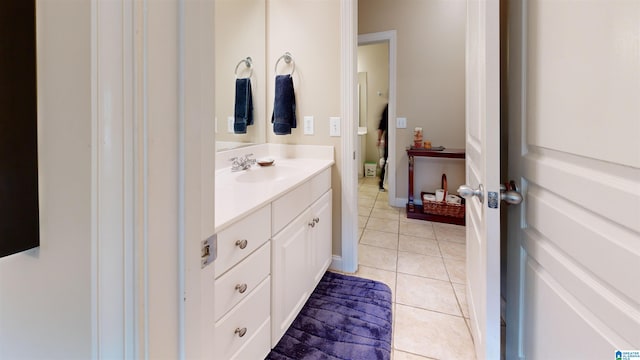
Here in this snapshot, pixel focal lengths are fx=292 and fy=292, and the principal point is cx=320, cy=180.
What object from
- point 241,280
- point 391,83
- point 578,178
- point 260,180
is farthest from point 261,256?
point 391,83

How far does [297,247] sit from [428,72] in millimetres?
2995

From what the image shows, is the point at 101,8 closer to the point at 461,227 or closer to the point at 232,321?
the point at 232,321

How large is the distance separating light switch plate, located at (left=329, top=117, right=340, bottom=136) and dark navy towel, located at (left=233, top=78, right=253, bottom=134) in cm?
57

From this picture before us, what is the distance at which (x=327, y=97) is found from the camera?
203 centimetres

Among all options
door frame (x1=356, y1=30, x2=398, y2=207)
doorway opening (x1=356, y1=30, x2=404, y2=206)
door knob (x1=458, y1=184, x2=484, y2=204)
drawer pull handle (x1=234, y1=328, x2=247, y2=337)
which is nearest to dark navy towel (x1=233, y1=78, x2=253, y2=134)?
drawer pull handle (x1=234, y1=328, x2=247, y2=337)

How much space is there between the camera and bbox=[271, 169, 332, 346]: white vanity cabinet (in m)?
1.26

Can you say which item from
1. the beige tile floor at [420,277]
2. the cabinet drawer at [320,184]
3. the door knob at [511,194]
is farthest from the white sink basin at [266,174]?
the door knob at [511,194]

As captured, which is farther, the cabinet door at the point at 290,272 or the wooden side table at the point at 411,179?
the wooden side table at the point at 411,179

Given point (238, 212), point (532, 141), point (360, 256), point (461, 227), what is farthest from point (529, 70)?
point (461, 227)

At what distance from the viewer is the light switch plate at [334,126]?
2014 millimetres

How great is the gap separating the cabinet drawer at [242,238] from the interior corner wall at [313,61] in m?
1.00

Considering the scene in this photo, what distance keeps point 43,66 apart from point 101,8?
0.14 m

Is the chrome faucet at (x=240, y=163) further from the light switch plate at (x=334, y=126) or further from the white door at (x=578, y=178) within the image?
the white door at (x=578, y=178)

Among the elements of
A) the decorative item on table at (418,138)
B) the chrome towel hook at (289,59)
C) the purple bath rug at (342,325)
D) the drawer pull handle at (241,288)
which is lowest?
the purple bath rug at (342,325)
